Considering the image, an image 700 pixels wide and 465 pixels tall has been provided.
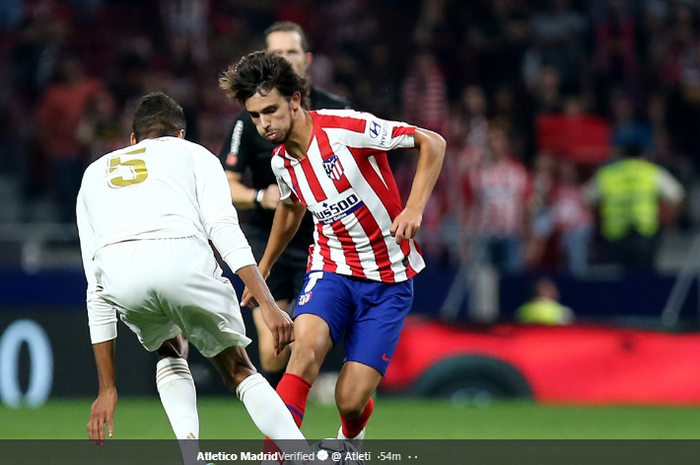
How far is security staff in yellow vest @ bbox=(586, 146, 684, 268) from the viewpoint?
34.9ft

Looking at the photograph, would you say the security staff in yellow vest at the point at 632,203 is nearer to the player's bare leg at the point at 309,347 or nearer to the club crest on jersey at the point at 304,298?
the club crest on jersey at the point at 304,298

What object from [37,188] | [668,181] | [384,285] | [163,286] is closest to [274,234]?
[384,285]

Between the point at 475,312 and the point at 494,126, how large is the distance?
2.63 metres

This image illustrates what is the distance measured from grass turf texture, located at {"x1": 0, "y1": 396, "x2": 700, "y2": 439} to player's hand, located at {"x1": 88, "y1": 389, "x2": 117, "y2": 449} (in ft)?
8.06

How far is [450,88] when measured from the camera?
12.9 m

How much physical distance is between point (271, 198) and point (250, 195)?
1.06 ft

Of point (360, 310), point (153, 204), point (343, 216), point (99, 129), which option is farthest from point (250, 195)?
point (99, 129)

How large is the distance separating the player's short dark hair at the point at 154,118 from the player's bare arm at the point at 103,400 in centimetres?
92

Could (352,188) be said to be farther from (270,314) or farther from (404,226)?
(270,314)

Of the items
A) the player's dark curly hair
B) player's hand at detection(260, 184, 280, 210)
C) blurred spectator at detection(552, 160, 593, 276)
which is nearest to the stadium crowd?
blurred spectator at detection(552, 160, 593, 276)

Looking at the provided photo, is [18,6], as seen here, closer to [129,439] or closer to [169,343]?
[129,439]

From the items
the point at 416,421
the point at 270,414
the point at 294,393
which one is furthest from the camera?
the point at 416,421

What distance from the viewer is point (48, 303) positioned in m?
10.0

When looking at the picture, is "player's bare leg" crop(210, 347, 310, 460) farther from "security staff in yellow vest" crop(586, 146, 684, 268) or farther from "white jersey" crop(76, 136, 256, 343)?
"security staff in yellow vest" crop(586, 146, 684, 268)
